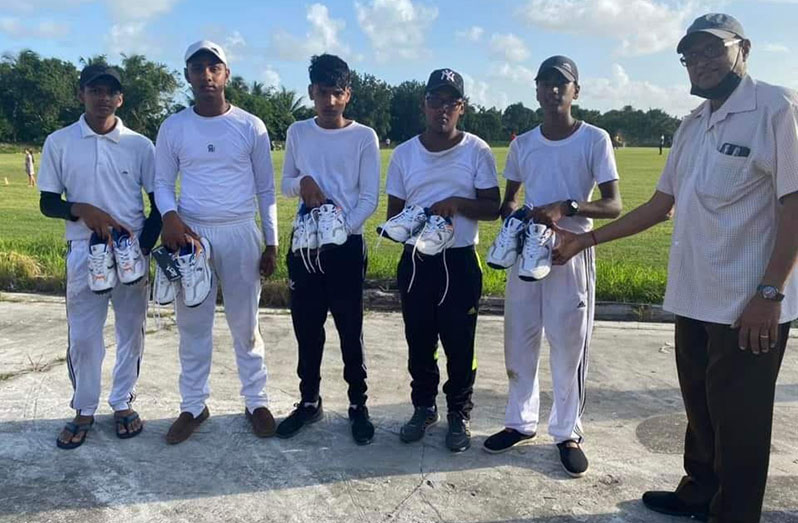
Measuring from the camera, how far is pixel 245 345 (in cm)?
434

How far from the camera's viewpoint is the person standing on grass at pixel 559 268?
3.71 metres

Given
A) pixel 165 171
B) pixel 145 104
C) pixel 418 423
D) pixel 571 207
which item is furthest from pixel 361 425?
pixel 145 104

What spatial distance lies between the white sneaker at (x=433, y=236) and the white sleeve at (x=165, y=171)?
1518mm

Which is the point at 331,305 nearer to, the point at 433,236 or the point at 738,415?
the point at 433,236

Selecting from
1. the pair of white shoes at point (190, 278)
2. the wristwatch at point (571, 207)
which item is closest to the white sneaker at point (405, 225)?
the wristwatch at point (571, 207)

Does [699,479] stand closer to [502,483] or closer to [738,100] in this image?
[502,483]

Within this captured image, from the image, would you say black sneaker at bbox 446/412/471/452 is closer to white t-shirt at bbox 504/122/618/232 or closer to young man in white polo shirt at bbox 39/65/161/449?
white t-shirt at bbox 504/122/618/232

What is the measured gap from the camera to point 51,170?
408cm

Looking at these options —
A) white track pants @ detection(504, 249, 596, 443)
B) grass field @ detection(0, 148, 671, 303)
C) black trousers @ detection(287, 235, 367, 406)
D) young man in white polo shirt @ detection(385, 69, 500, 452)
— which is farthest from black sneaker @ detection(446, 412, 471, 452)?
grass field @ detection(0, 148, 671, 303)

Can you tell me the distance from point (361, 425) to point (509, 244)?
1518mm

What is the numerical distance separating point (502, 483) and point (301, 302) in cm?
165

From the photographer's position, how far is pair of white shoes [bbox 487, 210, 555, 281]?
3.55 metres

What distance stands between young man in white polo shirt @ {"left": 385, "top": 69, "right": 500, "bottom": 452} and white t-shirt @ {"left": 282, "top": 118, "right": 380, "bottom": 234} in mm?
150

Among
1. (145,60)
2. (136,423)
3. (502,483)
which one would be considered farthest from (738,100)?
(145,60)
